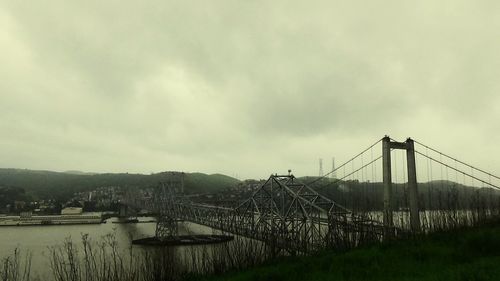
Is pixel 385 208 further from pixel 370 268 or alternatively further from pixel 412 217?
pixel 370 268

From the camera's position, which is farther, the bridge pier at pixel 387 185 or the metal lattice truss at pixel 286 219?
the metal lattice truss at pixel 286 219

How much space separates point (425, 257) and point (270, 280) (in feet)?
26.7

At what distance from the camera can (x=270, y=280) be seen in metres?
18.8

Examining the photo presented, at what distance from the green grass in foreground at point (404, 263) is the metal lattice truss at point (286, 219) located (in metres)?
4.43

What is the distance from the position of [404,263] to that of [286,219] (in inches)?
1210

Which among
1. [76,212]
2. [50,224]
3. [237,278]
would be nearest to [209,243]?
[237,278]

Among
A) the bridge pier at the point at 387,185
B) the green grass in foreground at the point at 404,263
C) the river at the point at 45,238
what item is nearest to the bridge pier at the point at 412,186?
the bridge pier at the point at 387,185

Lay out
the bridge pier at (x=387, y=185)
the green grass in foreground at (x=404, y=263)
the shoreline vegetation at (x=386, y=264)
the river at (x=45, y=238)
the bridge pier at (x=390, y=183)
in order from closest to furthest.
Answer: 1. the green grass in foreground at (x=404, y=263)
2. the shoreline vegetation at (x=386, y=264)
3. the bridge pier at (x=387, y=185)
4. the bridge pier at (x=390, y=183)
5. the river at (x=45, y=238)

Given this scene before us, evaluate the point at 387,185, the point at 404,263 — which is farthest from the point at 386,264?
the point at 387,185

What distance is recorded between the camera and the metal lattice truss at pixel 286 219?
30.6 meters

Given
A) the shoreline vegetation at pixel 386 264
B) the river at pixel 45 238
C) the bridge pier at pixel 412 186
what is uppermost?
the bridge pier at pixel 412 186

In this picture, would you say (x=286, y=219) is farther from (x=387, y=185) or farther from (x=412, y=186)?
(x=387, y=185)

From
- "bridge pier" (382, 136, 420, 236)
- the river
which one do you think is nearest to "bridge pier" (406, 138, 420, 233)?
"bridge pier" (382, 136, 420, 236)

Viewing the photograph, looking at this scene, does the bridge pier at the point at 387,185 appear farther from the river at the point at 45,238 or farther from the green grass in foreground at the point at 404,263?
the river at the point at 45,238
